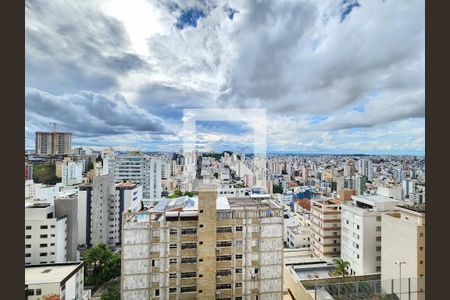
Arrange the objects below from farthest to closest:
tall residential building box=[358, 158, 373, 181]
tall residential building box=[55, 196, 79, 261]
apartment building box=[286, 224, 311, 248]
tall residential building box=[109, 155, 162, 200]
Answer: apartment building box=[286, 224, 311, 248] < tall residential building box=[109, 155, 162, 200] < tall residential building box=[55, 196, 79, 261] < tall residential building box=[358, 158, 373, 181]

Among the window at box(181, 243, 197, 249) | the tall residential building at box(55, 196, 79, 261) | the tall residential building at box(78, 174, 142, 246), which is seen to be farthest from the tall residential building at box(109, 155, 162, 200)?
the window at box(181, 243, 197, 249)

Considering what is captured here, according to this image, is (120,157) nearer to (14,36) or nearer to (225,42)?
(225,42)

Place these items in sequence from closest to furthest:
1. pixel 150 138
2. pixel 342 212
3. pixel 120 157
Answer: pixel 150 138
pixel 120 157
pixel 342 212

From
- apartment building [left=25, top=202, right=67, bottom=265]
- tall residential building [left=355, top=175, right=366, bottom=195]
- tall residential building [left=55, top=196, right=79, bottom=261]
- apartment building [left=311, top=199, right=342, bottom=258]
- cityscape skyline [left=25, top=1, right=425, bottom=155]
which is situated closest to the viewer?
cityscape skyline [left=25, top=1, right=425, bottom=155]

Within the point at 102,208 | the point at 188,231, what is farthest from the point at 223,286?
the point at 102,208

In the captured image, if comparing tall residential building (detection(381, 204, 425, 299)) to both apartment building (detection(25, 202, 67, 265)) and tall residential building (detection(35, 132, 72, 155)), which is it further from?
apartment building (detection(25, 202, 67, 265))

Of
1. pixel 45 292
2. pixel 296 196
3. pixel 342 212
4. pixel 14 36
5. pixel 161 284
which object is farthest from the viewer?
pixel 296 196

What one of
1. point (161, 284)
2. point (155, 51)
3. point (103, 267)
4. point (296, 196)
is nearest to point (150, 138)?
point (155, 51)
